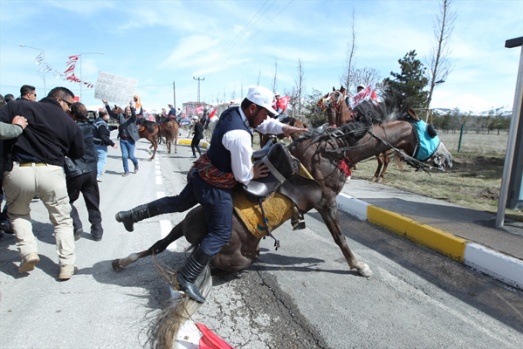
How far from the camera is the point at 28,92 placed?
5105 mm

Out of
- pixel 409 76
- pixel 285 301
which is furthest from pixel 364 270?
pixel 409 76

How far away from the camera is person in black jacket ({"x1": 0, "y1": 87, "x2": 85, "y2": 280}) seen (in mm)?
3188

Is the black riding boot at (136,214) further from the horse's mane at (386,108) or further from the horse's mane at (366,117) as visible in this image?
the horse's mane at (386,108)

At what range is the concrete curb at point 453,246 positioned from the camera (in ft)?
11.3

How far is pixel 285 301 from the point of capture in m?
3.02

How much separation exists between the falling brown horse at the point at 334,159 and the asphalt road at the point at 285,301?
1.08ft

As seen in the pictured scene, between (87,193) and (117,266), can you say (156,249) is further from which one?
(87,193)


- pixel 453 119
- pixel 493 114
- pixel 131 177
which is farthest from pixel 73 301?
pixel 493 114

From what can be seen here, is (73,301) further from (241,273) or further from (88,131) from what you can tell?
(88,131)

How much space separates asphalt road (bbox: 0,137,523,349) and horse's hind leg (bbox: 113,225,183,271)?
101 millimetres

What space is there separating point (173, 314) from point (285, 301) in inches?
41.6

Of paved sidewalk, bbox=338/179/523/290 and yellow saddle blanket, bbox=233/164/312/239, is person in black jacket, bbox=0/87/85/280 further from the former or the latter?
paved sidewalk, bbox=338/179/523/290

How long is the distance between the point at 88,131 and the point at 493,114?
33853mm

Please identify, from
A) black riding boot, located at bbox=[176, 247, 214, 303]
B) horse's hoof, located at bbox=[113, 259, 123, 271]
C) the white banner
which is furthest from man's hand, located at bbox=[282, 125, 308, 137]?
the white banner
